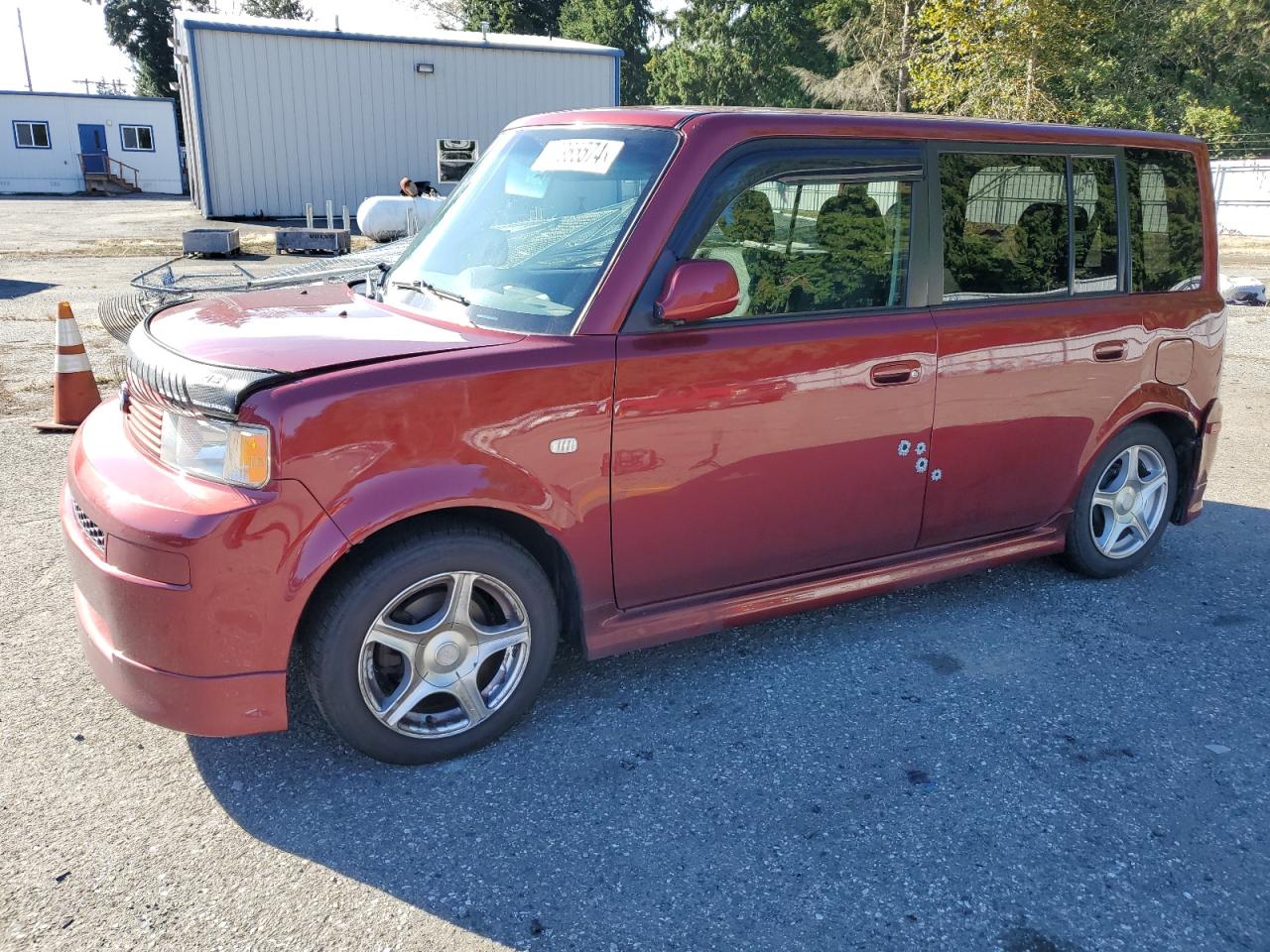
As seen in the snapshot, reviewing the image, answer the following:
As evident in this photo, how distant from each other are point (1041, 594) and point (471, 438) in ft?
9.38

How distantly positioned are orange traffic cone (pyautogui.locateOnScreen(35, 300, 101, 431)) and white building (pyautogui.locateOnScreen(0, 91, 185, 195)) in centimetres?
3993

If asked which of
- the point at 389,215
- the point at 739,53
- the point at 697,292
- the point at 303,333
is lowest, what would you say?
the point at 389,215

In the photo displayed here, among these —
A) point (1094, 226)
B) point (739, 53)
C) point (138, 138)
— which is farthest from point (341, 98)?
point (1094, 226)

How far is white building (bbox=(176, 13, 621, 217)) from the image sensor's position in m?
23.2

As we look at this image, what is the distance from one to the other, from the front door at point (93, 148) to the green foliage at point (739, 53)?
2346 cm

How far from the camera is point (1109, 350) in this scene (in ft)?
13.6

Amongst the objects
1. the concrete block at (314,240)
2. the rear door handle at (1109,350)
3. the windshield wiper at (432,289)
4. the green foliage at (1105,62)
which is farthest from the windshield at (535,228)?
the green foliage at (1105,62)

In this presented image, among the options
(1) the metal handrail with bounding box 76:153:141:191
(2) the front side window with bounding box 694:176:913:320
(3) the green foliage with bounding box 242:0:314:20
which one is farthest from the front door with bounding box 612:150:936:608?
(3) the green foliage with bounding box 242:0:314:20

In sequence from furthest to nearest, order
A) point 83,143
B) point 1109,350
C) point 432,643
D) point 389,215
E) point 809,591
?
1. point 83,143
2. point 389,215
3. point 1109,350
4. point 809,591
5. point 432,643

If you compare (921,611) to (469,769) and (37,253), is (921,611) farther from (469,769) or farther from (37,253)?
(37,253)

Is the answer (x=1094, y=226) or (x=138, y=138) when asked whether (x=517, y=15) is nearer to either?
(x=138, y=138)

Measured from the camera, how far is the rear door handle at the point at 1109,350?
4.12 metres

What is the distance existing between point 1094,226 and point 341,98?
2361cm

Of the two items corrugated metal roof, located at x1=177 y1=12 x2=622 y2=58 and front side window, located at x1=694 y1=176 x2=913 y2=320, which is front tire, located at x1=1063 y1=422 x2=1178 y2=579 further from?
corrugated metal roof, located at x1=177 y1=12 x2=622 y2=58
